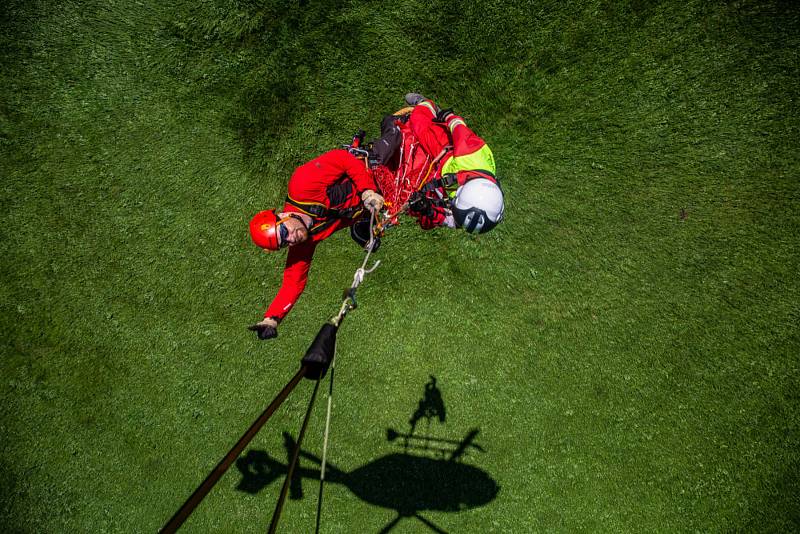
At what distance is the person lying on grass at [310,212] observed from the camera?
447 centimetres

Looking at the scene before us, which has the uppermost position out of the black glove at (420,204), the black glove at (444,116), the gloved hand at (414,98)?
the gloved hand at (414,98)

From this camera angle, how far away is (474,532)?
6.27 metres

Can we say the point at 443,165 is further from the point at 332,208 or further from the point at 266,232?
the point at 266,232

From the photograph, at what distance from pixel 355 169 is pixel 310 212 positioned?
66 cm

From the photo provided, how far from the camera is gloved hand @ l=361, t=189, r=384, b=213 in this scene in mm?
4574

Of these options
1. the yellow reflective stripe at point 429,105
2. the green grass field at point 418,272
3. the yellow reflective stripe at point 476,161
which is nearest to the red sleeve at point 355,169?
the yellow reflective stripe at point 476,161

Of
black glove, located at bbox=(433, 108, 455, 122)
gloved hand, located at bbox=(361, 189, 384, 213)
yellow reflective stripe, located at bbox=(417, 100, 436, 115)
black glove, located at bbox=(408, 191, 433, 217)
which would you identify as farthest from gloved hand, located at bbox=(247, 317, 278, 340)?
yellow reflective stripe, located at bbox=(417, 100, 436, 115)

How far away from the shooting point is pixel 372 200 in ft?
15.1

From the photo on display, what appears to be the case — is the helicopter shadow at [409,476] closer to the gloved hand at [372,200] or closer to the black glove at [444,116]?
the gloved hand at [372,200]

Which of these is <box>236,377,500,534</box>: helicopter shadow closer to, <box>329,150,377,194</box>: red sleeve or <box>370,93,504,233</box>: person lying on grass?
<box>370,93,504,233</box>: person lying on grass

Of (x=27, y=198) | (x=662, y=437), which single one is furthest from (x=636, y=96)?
(x=27, y=198)

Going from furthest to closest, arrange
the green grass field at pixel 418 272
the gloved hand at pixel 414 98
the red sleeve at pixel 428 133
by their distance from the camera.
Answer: the green grass field at pixel 418 272 < the gloved hand at pixel 414 98 < the red sleeve at pixel 428 133

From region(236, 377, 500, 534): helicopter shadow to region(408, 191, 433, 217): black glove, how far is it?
2723 mm

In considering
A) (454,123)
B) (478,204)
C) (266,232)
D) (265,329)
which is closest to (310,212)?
(266,232)
